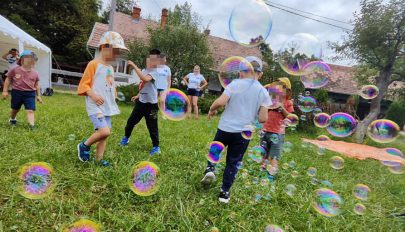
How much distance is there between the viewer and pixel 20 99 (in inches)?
221

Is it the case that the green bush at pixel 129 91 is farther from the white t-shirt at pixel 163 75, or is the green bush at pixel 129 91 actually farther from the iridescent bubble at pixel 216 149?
the iridescent bubble at pixel 216 149

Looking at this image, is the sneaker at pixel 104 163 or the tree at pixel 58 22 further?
the tree at pixel 58 22

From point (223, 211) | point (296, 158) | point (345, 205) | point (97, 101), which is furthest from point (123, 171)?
point (296, 158)

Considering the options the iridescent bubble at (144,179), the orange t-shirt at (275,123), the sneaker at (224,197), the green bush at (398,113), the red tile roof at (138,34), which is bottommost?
the green bush at (398,113)

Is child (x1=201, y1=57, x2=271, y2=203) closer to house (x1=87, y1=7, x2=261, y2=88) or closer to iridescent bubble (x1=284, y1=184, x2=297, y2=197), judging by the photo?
iridescent bubble (x1=284, y1=184, x2=297, y2=197)

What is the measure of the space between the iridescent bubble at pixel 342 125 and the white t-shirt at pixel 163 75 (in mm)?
3312

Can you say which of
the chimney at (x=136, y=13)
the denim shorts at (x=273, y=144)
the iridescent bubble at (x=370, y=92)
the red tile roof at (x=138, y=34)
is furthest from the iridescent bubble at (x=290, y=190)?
the chimney at (x=136, y=13)

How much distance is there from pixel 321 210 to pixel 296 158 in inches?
112

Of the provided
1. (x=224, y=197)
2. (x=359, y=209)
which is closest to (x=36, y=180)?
(x=224, y=197)

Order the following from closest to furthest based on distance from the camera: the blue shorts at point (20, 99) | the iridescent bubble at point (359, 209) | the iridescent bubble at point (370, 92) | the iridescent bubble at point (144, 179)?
the iridescent bubble at point (144, 179), the iridescent bubble at point (359, 209), the iridescent bubble at point (370, 92), the blue shorts at point (20, 99)

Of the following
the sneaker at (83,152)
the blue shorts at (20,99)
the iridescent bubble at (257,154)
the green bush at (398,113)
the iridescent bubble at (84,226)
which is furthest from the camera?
the green bush at (398,113)

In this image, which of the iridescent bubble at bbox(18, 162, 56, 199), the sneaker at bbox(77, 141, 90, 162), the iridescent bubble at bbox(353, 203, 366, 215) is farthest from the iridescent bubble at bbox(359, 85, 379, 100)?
the iridescent bubble at bbox(18, 162, 56, 199)

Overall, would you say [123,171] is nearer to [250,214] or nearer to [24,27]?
[250,214]

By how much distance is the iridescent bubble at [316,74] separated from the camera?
16.9 feet
